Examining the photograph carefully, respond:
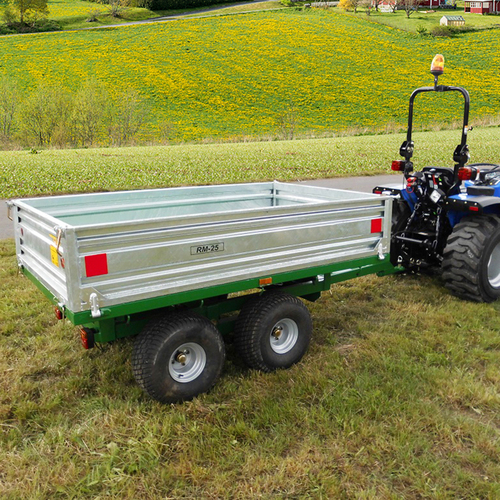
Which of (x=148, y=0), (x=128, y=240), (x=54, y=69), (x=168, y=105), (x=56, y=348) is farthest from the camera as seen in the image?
(x=148, y=0)

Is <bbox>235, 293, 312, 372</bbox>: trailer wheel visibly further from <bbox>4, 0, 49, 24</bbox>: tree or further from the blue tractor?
<bbox>4, 0, 49, 24</bbox>: tree

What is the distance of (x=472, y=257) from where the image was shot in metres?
5.11

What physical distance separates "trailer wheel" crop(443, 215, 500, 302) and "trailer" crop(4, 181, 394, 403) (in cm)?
95

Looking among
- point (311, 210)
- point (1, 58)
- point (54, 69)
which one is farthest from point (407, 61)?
point (311, 210)

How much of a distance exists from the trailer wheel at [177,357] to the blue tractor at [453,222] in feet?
8.72

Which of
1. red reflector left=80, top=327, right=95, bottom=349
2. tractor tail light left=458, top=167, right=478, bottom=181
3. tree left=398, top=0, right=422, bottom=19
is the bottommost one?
red reflector left=80, top=327, right=95, bottom=349

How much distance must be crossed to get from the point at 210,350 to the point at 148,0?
8081cm

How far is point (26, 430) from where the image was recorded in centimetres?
333

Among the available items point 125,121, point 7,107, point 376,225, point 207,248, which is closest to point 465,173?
point 376,225

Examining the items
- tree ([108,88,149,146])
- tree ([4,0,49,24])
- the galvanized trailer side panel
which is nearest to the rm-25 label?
the galvanized trailer side panel

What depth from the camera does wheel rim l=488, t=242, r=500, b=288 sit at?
547 cm

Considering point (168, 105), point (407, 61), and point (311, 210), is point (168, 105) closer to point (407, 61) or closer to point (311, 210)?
point (407, 61)

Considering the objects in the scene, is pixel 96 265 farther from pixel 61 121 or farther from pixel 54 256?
pixel 61 121

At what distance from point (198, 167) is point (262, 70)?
123 ft
